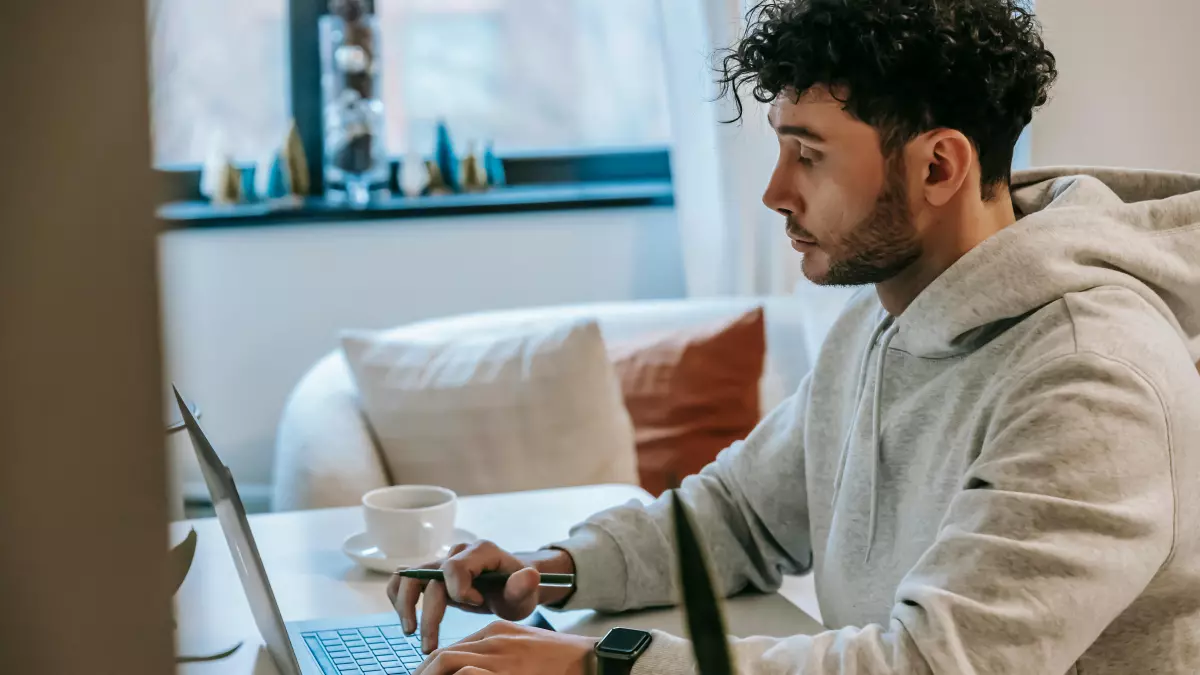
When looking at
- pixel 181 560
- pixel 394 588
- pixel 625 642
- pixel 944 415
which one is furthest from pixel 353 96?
pixel 181 560

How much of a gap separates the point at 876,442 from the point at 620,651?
37cm

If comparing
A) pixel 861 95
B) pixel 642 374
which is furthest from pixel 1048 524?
pixel 642 374

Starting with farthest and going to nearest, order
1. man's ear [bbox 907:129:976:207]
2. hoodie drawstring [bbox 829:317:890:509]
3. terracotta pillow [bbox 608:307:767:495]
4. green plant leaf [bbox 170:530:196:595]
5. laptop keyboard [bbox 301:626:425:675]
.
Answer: terracotta pillow [bbox 608:307:767:495] → hoodie drawstring [bbox 829:317:890:509] → man's ear [bbox 907:129:976:207] → laptop keyboard [bbox 301:626:425:675] → green plant leaf [bbox 170:530:196:595]

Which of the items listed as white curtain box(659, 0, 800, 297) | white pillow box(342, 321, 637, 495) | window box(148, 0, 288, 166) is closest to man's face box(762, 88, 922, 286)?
white pillow box(342, 321, 637, 495)

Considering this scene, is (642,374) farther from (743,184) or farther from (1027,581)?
(1027,581)

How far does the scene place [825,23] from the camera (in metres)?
1.13

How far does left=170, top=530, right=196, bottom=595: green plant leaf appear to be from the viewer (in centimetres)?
23

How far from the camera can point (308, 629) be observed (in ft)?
3.63

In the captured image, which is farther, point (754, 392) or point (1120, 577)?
point (754, 392)

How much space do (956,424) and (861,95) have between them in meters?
0.30

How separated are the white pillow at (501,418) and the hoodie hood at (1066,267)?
3.35ft

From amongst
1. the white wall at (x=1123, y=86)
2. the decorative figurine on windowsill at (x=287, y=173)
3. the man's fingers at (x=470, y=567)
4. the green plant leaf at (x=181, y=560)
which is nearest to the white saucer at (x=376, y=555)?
the man's fingers at (x=470, y=567)

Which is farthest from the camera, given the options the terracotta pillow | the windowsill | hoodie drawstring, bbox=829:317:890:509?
the windowsill

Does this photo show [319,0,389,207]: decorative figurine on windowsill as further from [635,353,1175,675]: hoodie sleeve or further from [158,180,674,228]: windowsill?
[635,353,1175,675]: hoodie sleeve
